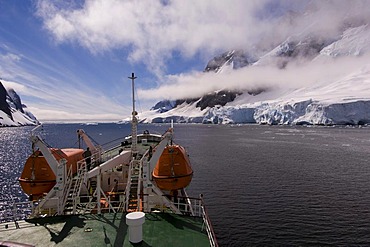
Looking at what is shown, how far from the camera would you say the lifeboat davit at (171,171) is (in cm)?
1566

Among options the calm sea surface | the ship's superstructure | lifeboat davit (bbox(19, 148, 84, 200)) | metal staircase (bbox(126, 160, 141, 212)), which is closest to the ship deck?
the ship's superstructure

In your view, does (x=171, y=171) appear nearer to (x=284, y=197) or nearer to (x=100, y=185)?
(x=100, y=185)

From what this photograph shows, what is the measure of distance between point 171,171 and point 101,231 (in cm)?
564

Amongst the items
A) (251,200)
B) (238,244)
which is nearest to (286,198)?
(251,200)

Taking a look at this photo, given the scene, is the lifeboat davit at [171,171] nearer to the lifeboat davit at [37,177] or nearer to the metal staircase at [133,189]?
the metal staircase at [133,189]

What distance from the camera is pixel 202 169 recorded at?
165 feet

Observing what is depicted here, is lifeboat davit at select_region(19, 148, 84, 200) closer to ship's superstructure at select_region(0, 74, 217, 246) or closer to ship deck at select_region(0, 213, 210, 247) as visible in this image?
ship's superstructure at select_region(0, 74, 217, 246)

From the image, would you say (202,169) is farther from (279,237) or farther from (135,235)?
(135,235)

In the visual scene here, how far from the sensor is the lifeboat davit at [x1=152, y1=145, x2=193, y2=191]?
51.4ft

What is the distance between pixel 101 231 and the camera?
36.7 feet

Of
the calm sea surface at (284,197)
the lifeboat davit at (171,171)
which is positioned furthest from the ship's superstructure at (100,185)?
the calm sea surface at (284,197)

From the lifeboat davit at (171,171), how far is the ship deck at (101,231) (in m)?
2.71

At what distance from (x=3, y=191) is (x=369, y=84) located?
219m

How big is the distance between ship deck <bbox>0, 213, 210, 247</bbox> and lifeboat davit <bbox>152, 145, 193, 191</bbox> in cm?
271
